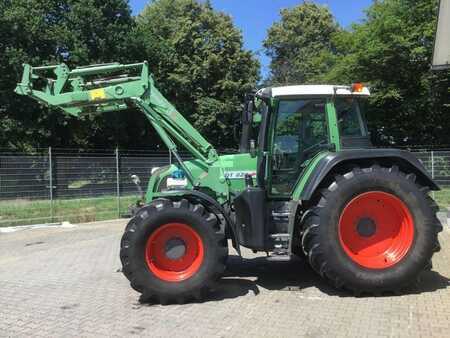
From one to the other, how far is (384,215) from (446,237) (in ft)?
15.4

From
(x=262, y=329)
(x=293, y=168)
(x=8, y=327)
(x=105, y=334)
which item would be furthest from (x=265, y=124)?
(x=8, y=327)

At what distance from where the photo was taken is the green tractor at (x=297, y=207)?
622 centimetres

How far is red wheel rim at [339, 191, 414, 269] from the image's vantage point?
6.38m

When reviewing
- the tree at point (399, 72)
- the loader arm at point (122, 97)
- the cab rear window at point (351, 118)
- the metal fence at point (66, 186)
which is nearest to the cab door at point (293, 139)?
the cab rear window at point (351, 118)

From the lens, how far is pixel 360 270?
6.22 metres

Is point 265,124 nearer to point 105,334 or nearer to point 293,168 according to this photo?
point 293,168

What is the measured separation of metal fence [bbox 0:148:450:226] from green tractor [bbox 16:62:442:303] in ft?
27.8

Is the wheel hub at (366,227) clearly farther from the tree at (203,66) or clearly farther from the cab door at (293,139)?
the tree at (203,66)

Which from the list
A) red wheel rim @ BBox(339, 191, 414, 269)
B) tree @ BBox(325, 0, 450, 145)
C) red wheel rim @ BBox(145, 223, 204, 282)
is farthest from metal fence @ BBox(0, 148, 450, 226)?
red wheel rim @ BBox(339, 191, 414, 269)

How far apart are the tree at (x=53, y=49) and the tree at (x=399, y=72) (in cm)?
1144

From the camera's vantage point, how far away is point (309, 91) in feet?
22.5

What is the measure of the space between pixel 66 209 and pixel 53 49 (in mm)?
12507

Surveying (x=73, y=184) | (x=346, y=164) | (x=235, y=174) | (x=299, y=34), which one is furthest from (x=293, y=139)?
(x=299, y=34)

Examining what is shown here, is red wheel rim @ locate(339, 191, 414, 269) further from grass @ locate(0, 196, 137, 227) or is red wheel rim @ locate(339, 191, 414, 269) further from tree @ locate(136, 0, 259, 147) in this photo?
tree @ locate(136, 0, 259, 147)
